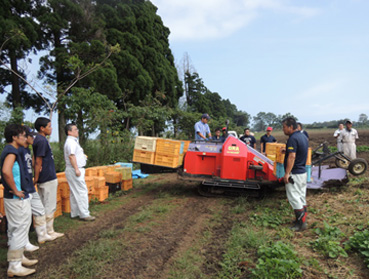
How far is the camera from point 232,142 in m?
6.85

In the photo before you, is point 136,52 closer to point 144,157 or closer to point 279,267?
point 144,157

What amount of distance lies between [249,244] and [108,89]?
12668 mm

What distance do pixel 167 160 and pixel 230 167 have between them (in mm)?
1690

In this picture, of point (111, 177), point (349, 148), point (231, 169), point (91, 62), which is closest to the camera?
point (231, 169)

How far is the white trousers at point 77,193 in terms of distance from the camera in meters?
5.38

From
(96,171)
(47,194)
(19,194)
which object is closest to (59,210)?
(47,194)

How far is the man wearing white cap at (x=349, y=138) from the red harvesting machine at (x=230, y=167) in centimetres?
452

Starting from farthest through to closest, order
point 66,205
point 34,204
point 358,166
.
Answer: point 358,166
point 66,205
point 34,204

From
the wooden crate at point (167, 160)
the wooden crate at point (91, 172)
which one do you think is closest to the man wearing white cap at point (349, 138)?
the wooden crate at point (167, 160)

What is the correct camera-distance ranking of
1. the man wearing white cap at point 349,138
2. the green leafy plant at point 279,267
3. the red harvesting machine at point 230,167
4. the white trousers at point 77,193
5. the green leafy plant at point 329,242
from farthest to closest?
1. the man wearing white cap at point 349,138
2. the red harvesting machine at point 230,167
3. the white trousers at point 77,193
4. the green leafy plant at point 329,242
5. the green leafy plant at point 279,267

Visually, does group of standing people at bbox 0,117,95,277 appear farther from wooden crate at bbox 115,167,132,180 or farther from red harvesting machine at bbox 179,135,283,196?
red harvesting machine at bbox 179,135,283,196

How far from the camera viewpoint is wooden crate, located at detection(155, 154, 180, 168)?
7227 millimetres

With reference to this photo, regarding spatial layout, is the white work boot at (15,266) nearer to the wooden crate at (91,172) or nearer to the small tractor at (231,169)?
the wooden crate at (91,172)

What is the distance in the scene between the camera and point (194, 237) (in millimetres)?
4652
